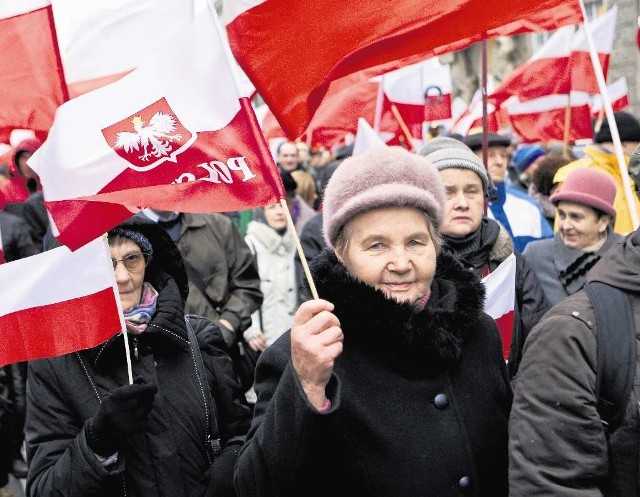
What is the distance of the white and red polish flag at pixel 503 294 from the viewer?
4273 mm

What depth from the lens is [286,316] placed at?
24.3 feet

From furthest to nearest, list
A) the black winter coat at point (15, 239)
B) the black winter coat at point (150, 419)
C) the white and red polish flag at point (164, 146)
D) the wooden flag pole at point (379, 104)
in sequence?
the wooden flag pole at point (379, 104)
the black winter coat at point (15, 239)
the black winter coat at point (150, 419)
the white and red polish flag at point (164, 146)

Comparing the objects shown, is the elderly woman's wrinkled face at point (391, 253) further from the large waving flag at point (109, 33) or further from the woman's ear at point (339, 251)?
the large waving flag at point (109, 33)

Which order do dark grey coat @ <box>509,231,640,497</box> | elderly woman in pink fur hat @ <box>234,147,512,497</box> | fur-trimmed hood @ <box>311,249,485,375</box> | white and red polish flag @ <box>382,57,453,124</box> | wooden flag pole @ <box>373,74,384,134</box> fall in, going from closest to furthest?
dark grey coat @ <box>509,231,640,497</box> < elderly woman in pink fur hat @ <box>234,147,512,497</box> < fur-trimmed hood @ <box>311,249,485,375</box> < wooden flag pole @ <box>373,74,384,134</box> < white and red polish flag @ <box>382,57,453,124</box>

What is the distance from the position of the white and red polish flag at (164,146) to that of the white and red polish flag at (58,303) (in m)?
0.45

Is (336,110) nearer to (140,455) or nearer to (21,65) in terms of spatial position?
(21,65)

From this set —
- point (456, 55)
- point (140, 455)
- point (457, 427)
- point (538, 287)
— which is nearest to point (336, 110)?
point (538, 287)

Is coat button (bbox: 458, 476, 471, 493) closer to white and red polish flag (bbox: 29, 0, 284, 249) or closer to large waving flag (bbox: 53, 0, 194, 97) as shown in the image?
white and red polish flag (bbox: 29, 0, 284, 249)

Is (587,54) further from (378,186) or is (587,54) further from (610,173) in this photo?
(378,186)

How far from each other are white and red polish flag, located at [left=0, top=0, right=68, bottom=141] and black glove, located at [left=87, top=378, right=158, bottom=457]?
1.24 m

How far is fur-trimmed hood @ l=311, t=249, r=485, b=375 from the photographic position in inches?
107

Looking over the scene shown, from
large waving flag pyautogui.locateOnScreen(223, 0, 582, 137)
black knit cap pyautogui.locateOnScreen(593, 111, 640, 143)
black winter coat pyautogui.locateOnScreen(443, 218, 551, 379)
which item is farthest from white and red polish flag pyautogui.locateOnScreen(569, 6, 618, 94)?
large waving flag pyautogui.locateOnScreen(223, 0, 582, 137)

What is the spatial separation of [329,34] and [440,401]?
1.32 meters

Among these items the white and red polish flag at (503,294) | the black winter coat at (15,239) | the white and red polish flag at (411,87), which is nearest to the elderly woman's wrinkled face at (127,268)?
the white and red polish flag at (503,294)
